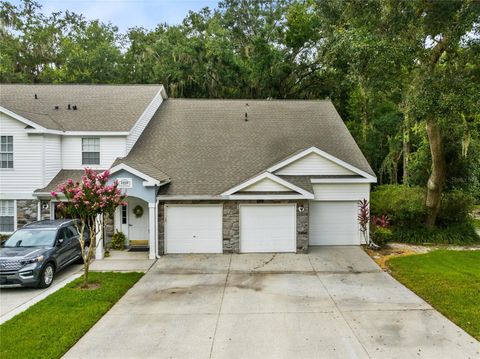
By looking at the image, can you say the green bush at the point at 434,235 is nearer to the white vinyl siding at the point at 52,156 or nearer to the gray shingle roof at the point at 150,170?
the gray shingle roof at the point at 150,170

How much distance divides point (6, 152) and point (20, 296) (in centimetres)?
804

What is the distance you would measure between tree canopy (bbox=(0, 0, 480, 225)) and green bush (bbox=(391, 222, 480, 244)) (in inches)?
25.8

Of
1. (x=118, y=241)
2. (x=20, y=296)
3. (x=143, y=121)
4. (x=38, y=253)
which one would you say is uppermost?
(x=143, y=121)

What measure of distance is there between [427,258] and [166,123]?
13175mm

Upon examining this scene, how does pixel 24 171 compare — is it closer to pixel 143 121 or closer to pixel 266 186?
pixel 143 121

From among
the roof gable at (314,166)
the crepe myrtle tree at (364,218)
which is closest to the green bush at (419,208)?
the crepe myrtle tree at (364,218)

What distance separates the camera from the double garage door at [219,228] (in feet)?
47.1

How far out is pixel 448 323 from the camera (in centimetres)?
798

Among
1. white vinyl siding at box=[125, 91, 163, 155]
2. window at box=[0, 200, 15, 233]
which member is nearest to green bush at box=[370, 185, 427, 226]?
white vinyl siding at box=[125, 91, 163, 155]

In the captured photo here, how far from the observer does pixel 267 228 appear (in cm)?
1439

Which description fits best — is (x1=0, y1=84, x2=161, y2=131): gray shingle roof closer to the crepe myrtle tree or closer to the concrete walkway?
the concrete walkway

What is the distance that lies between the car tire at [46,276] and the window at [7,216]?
6111 mm

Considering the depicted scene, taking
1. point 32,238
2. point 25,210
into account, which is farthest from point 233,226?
point 25,210

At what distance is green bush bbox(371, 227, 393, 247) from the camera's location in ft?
49.2
